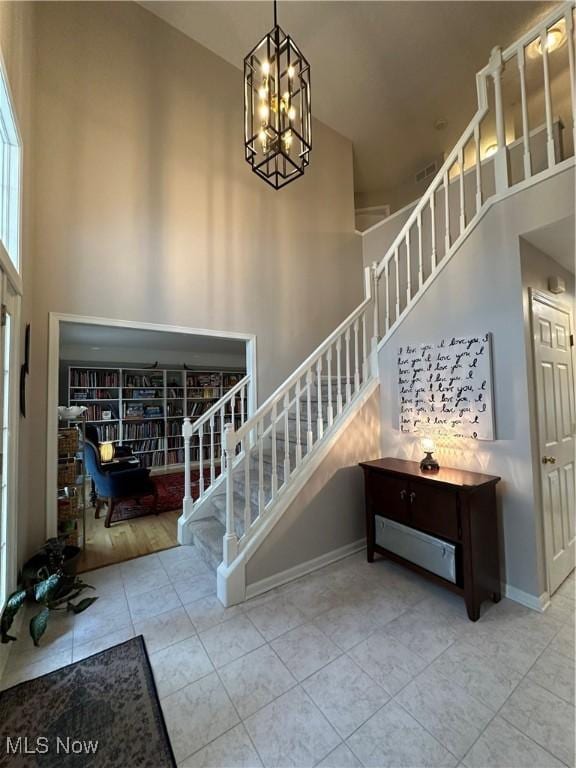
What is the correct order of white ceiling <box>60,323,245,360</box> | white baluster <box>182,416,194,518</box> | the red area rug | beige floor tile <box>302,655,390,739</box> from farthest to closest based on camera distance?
white ceiling <box>60,323,245,360</box> → the red area rug → white baluster <box>182,416,194,518</box> → beige floor tile <box>302,655,390,739</box>

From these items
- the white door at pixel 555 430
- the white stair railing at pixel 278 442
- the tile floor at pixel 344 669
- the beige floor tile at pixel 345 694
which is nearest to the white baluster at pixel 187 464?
the white stair railing at pixel 278 442

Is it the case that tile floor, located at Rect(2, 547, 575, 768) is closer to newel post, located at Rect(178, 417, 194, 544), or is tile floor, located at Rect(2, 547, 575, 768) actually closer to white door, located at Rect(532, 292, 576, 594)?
white door, located at Rect(532, 292, 576, 594)

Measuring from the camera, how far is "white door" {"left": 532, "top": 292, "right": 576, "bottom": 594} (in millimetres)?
2174

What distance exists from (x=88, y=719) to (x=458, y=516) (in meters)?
2.19

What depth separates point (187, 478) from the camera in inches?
122

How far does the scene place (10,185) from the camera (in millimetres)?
2180

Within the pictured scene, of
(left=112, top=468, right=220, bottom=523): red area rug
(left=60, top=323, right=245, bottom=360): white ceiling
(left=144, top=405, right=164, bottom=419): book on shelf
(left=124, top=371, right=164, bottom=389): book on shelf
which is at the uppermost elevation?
(left=60, top=323, right=245, bottom=360): white ceiling

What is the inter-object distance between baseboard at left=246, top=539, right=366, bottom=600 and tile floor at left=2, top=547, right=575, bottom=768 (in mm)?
70

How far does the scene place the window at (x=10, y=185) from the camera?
207cm

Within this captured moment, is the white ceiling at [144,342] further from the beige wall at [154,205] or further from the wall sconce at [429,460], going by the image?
the wall sconce at [429,460]

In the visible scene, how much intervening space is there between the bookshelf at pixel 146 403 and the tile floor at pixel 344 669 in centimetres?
343

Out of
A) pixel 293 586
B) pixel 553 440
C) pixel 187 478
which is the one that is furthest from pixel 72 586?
pixel 553 440

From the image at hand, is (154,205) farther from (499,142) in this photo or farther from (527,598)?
(527,598)

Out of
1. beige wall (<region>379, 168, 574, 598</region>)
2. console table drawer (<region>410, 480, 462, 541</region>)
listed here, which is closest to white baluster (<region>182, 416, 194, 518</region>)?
console table drawer (<region>410, 480, 462, 541</region>)
